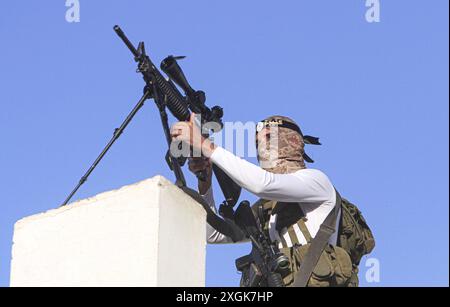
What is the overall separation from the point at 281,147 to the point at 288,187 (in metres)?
0.78

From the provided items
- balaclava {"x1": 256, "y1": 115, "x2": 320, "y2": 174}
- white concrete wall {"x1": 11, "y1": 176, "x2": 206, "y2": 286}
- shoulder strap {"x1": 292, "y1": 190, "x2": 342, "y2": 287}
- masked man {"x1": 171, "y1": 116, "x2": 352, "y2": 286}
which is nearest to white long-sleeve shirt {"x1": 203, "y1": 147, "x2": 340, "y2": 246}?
masked man {"x1": 171, "y1": 116, "x2": 352, "y2": 286}

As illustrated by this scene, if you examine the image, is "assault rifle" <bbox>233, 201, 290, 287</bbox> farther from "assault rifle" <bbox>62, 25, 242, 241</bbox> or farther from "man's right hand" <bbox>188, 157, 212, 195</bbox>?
"man's right hand" <bbox>188, 157, 212, 195</bbox>

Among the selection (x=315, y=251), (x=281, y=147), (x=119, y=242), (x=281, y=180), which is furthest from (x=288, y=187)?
(x=119, y=242)

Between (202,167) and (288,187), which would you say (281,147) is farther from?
(288,187)

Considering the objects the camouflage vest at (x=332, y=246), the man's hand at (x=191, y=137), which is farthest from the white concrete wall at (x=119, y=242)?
the camouflage vest at (x=332, y=246)

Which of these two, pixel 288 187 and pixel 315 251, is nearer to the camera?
pixel 315 251

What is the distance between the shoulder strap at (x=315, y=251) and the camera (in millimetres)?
7793

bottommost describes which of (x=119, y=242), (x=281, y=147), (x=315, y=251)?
(x=119, y=242)

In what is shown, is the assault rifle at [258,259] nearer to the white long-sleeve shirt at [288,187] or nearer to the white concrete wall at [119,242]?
the white long-sleeve shirt at [288,187]

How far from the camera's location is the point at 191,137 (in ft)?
26.0
